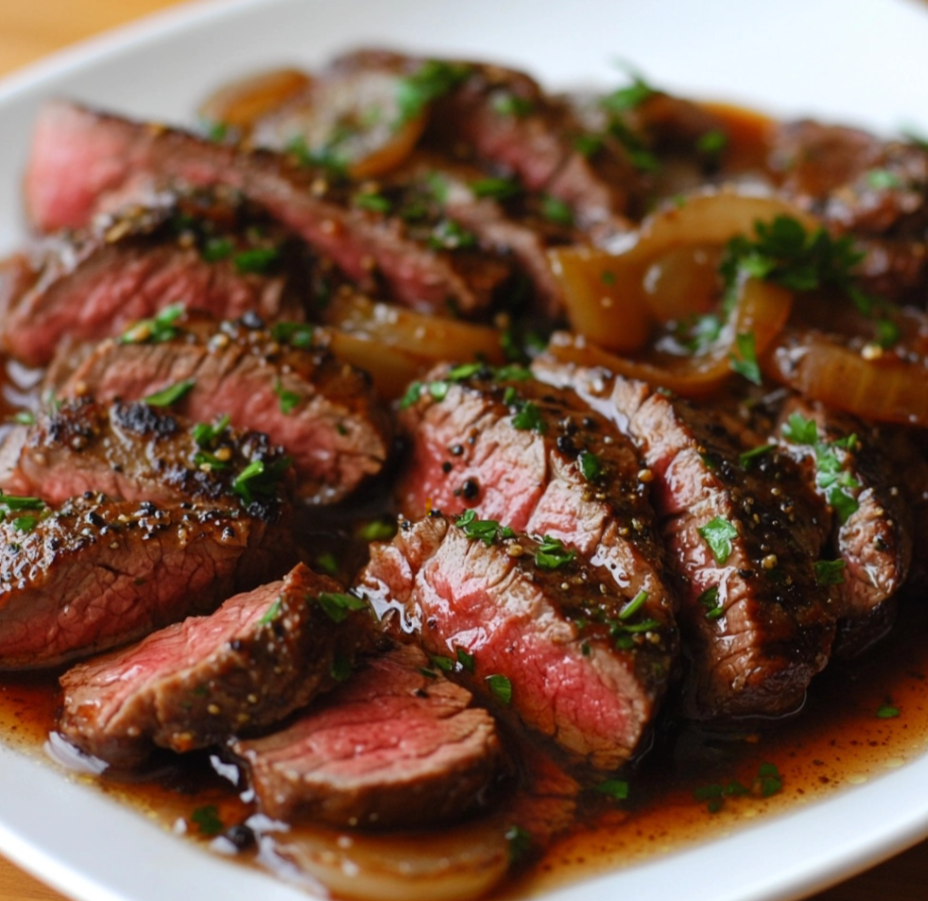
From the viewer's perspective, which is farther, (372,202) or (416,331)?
(372,202)

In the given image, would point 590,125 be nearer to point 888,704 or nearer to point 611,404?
point 611,404

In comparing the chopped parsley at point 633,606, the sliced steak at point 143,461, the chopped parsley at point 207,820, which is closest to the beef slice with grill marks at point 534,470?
the chopped parsley at point 633,606

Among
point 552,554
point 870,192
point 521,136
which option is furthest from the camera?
point 521,136

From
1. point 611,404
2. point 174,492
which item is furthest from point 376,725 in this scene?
point 611,404

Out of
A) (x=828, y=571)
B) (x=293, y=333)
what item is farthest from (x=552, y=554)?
(x=293, y=333)

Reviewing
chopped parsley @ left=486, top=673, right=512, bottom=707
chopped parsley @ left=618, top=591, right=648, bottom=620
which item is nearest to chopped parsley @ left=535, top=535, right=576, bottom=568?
chopped parsley @ left=618, top=591, right=648, bottom=620

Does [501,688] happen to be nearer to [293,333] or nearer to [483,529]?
[483,529]
